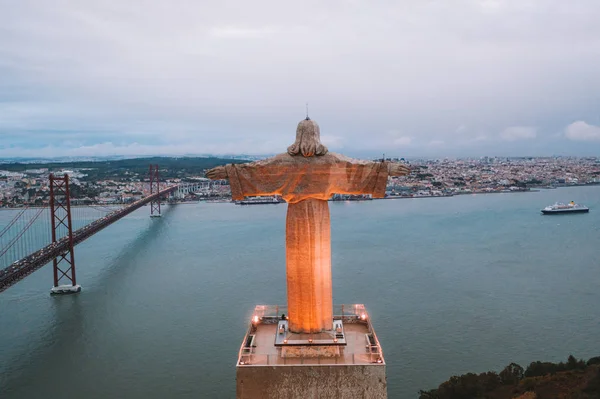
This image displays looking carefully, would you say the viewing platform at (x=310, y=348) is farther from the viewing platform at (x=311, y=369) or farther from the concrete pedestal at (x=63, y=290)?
the concrete pedestal at (x=63, y=290)

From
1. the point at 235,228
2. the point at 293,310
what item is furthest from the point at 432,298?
the point at 235,228

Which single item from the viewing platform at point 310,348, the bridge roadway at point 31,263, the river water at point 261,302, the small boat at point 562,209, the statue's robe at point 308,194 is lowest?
the river water at point 261,302

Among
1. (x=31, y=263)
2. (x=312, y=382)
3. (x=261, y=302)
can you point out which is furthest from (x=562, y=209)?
(x=312, y=382)

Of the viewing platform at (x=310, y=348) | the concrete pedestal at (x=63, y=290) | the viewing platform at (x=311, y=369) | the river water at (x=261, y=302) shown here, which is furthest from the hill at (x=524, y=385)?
the concrete pedestal at (x=63, y=290)

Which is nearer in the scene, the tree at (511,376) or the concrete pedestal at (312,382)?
the concrete pedestal at (312,382)

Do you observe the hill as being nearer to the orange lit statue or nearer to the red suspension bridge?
the orange lit statue

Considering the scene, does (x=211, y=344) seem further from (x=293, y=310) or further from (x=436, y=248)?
(x=436, y=248)
